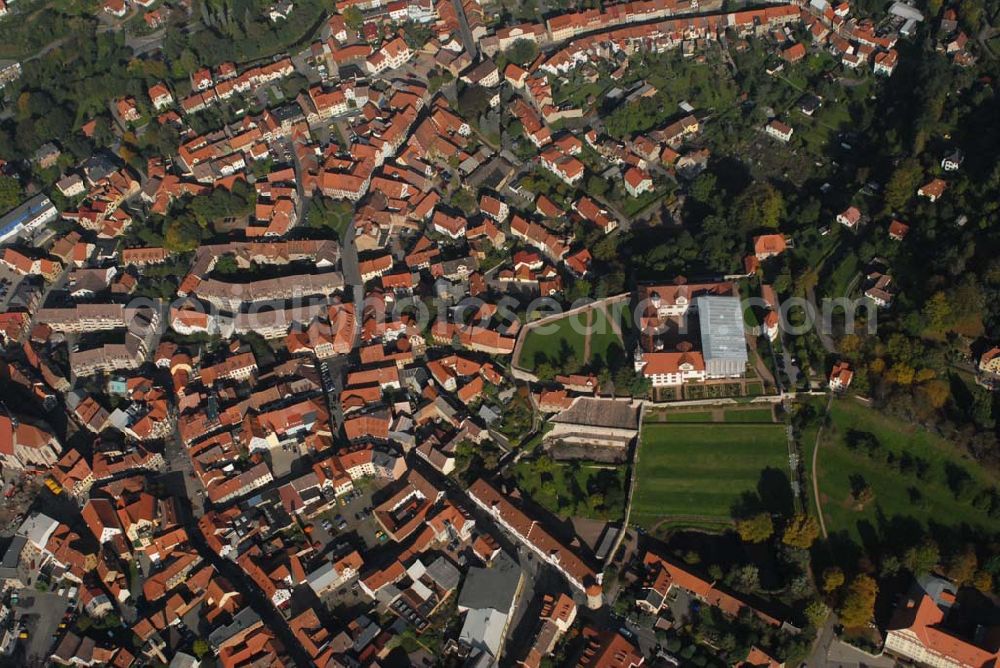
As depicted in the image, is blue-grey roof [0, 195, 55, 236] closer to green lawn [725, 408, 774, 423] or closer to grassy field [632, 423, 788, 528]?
grassy field [632, 423, 788, 528]

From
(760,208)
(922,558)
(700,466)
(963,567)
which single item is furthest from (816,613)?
(760,208)

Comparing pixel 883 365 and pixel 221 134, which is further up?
pixel 221 134

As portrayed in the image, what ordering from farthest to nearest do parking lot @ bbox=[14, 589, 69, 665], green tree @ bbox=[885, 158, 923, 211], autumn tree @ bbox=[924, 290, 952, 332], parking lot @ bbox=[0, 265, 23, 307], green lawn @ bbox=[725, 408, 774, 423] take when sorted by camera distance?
parking lot @ bbox=[0, 265, 23, 307] < green tree @ bbox=[885, 158, 923, 211] < green lawn @ bbox=[725, 408, 774, 423] < autumn tree @ bbox=[924, 290, 952, 332] < parking lot @ bbox=[14, 589, 69, 665]

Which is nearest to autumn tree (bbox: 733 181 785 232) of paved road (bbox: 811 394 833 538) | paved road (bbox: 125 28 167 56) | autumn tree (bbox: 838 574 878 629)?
paved road (bbox: 811 394 833 538)

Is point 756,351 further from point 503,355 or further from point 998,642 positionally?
point 998,642

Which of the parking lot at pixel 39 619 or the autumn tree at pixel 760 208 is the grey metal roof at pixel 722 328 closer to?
the autumn tree at pixel 760 208

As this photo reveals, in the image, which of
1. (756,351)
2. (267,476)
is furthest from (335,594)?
(756,351)
